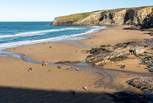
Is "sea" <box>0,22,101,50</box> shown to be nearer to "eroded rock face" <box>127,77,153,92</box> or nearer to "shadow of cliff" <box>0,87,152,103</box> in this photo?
"shadow of cliff" <box>0,87,152,103</box>

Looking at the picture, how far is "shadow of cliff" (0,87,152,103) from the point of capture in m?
20.1

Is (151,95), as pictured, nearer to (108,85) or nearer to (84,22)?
(108,85)

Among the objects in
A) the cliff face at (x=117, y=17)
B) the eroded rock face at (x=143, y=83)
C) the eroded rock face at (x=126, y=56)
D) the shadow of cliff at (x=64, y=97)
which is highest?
the shadow of cliff at (x=64, y=97)

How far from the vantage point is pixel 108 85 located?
24.0 metres

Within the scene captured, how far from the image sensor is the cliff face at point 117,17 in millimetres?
112625

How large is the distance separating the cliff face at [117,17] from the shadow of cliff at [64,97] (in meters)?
80.8

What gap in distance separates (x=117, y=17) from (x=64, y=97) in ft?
387

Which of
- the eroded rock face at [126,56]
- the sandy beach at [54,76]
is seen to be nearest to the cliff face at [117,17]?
the eroded rock face at [126,56]

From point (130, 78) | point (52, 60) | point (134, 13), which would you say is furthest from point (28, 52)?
point (134, 13)

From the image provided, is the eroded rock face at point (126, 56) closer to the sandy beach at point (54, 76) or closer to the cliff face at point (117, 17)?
the sandy beach at point (54, 76)

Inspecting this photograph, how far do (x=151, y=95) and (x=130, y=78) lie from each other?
215 inches

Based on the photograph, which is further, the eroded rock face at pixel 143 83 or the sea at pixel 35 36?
the sea at pixel 35 36

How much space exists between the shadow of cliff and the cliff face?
3180 inches

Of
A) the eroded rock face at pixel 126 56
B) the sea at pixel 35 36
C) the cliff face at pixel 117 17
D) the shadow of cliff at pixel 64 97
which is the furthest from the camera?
the cliff face at pixel 117 17
